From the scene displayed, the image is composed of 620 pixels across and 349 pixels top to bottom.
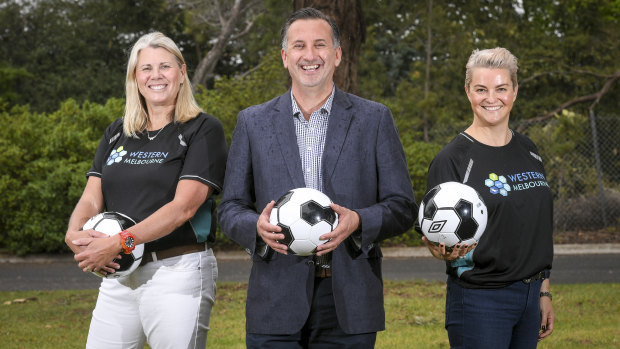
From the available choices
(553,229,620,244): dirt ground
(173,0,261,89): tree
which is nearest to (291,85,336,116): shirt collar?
(553,229,620,244): dirt ground

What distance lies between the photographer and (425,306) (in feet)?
27.2

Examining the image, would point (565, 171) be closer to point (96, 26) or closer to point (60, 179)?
point (60, 179)

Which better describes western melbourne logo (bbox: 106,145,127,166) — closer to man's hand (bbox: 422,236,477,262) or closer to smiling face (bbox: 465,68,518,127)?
man's hand (bbox: 422,236,477,262)

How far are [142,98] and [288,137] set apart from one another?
3.54ft

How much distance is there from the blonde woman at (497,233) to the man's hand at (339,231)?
59cm

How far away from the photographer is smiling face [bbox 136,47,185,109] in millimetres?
3775

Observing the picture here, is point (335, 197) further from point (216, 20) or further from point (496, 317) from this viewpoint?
point (216, 20)

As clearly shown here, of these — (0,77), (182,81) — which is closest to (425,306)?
(182,81)

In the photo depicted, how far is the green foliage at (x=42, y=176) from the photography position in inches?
492

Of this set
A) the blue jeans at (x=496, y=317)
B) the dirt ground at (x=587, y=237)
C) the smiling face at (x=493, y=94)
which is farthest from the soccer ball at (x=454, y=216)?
the dirt ground at (x=587, y=237)

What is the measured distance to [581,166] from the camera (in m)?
14.9

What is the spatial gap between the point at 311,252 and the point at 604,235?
42.9 feet

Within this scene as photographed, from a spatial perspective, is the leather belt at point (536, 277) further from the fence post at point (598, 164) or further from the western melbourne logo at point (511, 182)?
the fence post at point (598, 164)

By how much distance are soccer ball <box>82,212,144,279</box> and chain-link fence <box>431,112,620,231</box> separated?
12239 millimetres
